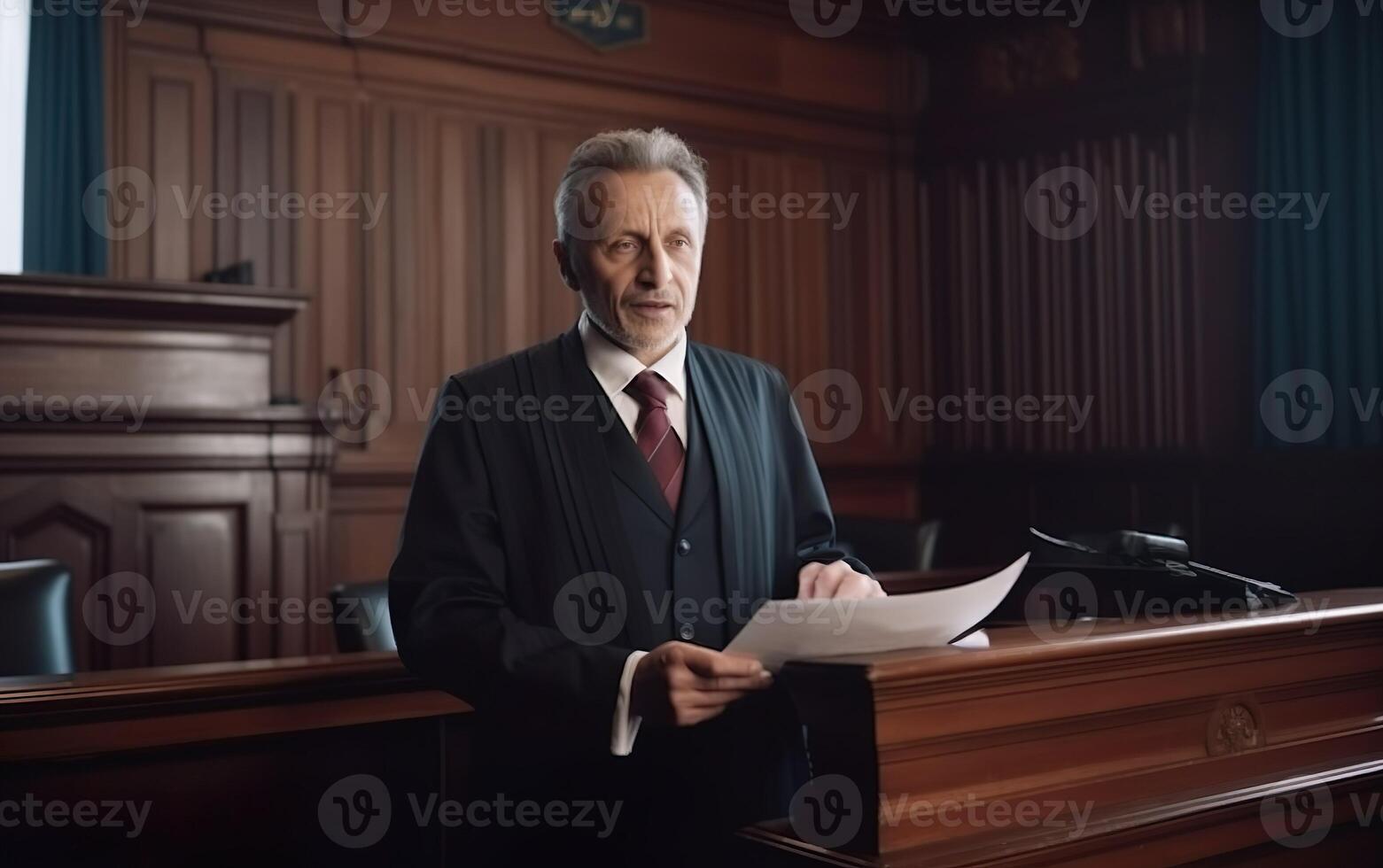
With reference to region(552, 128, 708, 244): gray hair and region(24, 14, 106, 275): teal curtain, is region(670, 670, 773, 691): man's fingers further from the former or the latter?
region(24, 14, 106, 275): teal curtain

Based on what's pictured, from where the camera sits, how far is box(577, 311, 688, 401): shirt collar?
2.09 m

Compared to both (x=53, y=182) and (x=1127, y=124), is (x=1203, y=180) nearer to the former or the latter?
(x=1127, y=124)

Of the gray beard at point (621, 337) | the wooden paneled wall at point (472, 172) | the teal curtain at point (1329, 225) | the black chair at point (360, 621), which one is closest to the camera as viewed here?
the gray beard at point (621, 337)

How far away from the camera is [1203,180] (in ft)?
19.8

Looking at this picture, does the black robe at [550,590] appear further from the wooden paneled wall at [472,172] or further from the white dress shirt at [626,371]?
the wooden paneled wall at [472,172]

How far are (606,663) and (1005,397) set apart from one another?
553 centimetres

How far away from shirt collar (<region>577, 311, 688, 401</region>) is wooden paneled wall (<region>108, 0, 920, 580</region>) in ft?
12.3

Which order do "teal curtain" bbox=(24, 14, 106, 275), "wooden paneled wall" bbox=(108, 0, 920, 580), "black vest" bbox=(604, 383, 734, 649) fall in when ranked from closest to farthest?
"black vest" bbox=(604, 383, 734, 649)
"teal curtain" bbox=(24, 14, 106, 275)
"wooden paneled wall" bbox=(108, 0, 920, 580)

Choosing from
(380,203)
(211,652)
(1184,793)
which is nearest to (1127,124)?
(380,203)

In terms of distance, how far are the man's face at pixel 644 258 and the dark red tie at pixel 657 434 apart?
61 millimetres

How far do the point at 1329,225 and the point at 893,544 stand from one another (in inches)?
96.6

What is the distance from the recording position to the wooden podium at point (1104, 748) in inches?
58.9

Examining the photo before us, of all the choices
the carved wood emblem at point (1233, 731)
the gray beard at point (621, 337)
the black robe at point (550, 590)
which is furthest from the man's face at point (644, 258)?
the carved wood emblem at point (1233, 731)

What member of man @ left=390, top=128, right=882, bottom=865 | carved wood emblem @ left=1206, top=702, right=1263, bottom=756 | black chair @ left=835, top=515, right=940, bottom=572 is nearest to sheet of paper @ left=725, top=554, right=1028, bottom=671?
man @ left=390, top=128, right=882, bottom=865
